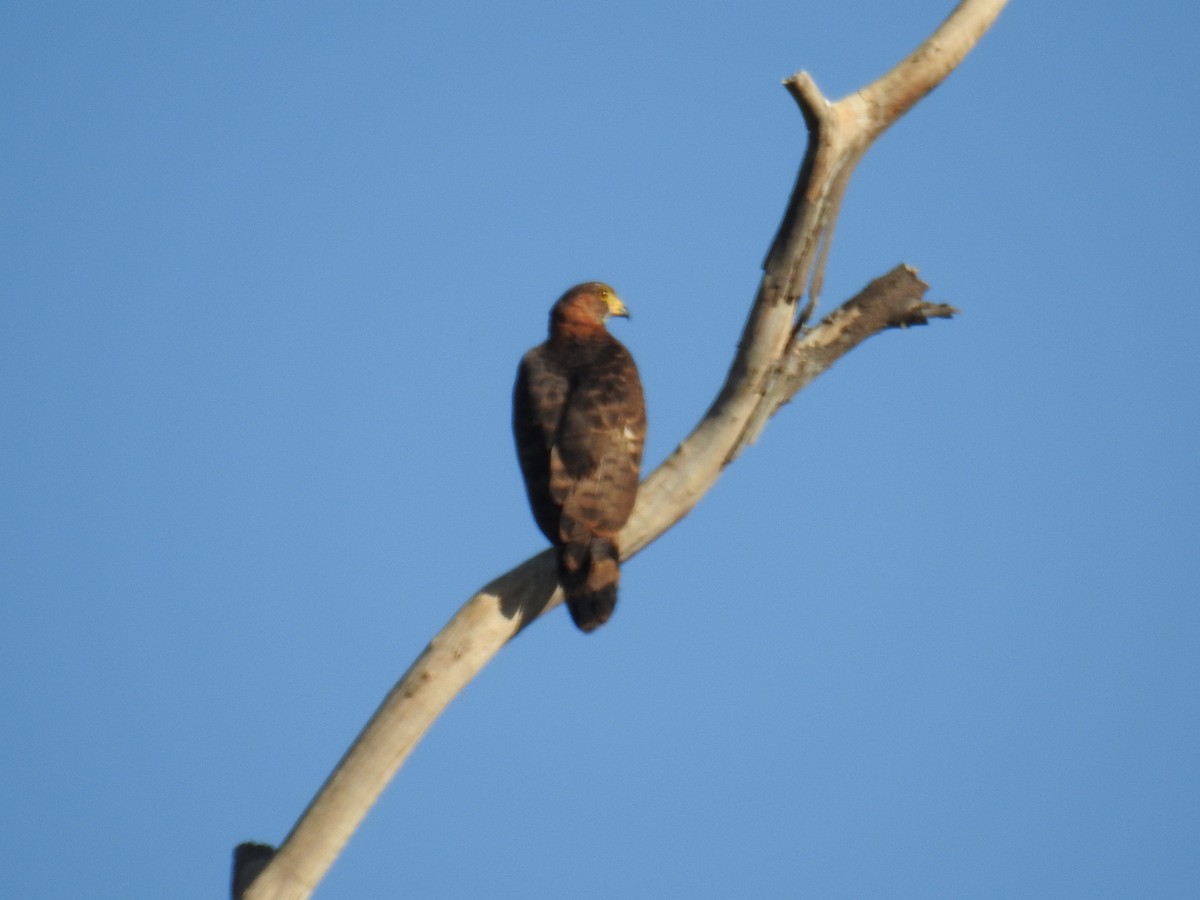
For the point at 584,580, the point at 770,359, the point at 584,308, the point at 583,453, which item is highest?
the point at 584,308

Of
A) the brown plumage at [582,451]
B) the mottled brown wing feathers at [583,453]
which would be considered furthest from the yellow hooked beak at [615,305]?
the mottled brown wing feathers at [583,453]

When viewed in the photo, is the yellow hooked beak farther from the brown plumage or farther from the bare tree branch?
the bare tree branch

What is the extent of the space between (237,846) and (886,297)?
340 centimetres

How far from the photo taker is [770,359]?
248 inches

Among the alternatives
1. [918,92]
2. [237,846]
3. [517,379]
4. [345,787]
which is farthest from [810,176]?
[237,846]

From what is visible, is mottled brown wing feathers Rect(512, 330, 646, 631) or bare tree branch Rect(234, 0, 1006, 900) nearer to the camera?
bare tree branch Rect(234, 0, 1006, 900)

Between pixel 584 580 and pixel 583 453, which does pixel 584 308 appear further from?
pixel 584 580

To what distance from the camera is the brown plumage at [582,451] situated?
6031 millimetres

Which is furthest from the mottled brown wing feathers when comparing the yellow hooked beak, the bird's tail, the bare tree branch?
the yellow hooked beak

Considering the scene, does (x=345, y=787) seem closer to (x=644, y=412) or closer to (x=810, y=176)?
(x=644, y=412)

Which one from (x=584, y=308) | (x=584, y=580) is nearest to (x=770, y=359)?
(x=584, y=580)

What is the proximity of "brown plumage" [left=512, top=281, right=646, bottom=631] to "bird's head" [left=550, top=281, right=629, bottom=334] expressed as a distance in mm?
218

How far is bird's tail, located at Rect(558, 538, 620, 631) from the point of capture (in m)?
6.02

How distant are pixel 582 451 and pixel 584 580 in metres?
0.64
